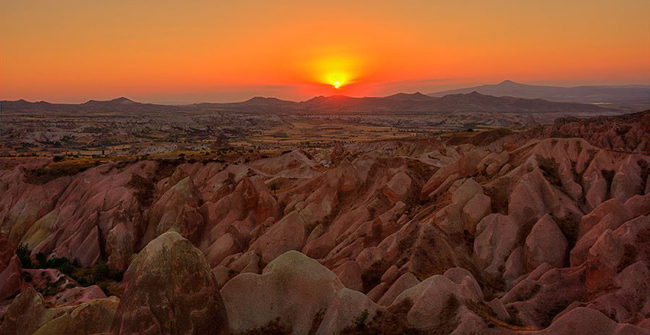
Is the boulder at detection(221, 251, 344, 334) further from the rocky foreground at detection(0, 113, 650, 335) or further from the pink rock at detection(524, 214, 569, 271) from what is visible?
the pink rock at detection(524, 214, 569, 271)

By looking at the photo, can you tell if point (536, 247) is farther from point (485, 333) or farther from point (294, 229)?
point (294, 229)

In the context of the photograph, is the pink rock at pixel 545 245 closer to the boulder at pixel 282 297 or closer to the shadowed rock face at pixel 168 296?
the boulder at pixel 282 297

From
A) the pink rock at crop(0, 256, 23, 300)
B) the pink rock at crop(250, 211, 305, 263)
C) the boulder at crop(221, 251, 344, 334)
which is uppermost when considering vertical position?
the boulder at crop(221, 251, 344, 334)

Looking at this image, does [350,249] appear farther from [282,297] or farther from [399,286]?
[282,297]

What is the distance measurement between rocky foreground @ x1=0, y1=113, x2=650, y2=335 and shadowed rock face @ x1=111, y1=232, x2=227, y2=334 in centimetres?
5

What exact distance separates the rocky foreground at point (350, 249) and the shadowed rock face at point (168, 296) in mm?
53

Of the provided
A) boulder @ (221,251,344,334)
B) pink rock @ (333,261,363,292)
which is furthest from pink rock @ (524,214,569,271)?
boulder @ (221,251,344,334)

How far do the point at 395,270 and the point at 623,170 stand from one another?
22.3 metres

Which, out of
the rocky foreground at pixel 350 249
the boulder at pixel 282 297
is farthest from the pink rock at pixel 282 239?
the boulder at pixel 282 297

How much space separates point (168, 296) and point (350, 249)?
16.2m

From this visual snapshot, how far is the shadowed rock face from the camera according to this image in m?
15.7

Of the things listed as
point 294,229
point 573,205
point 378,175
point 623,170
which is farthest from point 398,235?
point 623,170

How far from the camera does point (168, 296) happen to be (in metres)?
15.9

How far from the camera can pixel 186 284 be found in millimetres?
16203
